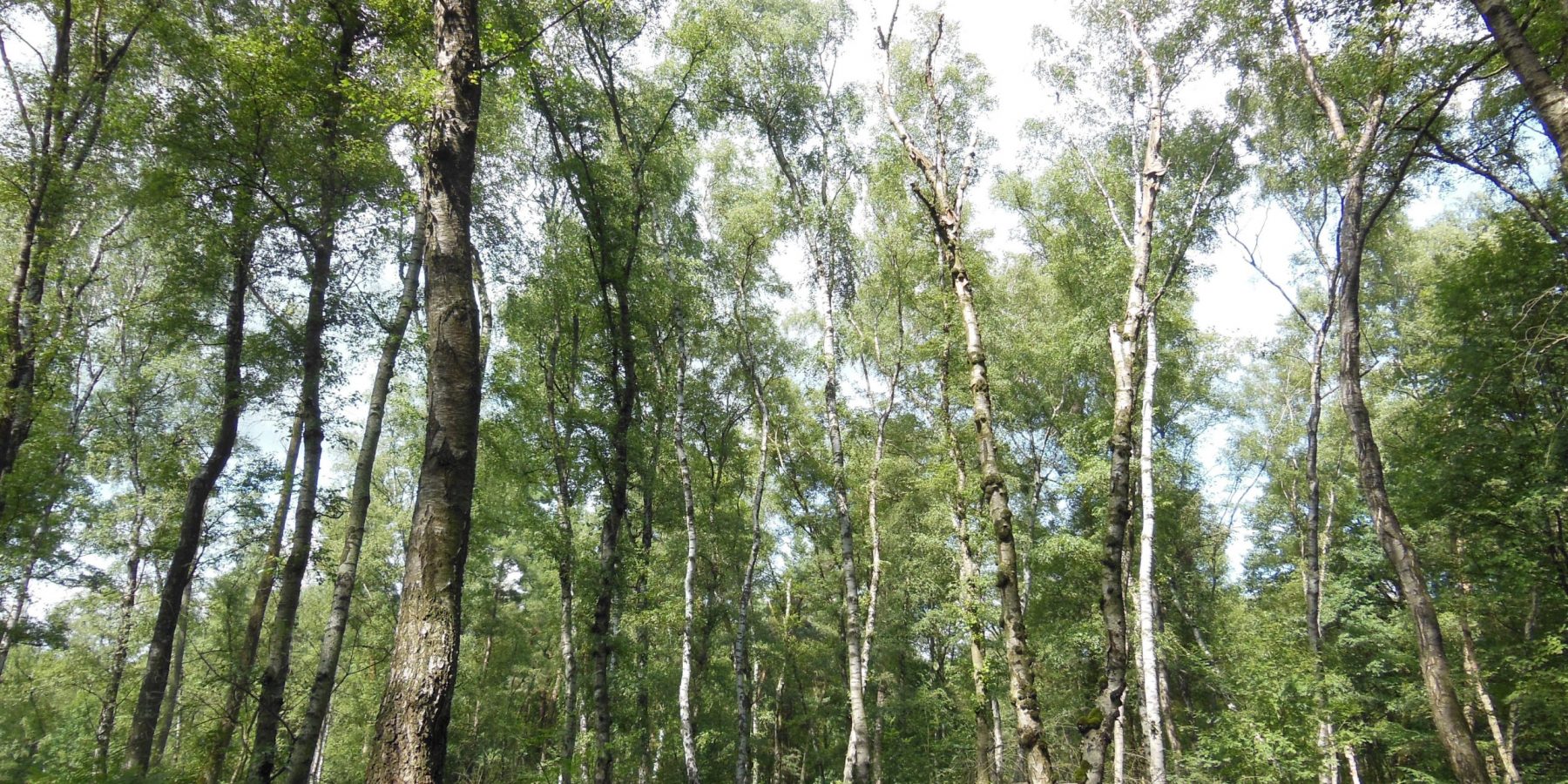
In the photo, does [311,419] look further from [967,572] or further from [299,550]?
[967,572]

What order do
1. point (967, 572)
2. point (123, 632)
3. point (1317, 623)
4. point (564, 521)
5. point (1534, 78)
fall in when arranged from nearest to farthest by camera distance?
point (1534, 78) < point (967, 572) < point (564, 521) < point (1317, 623) < point (123, 632)

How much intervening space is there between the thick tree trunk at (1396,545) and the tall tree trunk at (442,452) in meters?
12.6

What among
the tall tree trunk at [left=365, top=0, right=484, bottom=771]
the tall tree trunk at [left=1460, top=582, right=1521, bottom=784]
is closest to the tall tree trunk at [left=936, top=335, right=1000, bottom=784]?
the tall tree trunk at [left=365, top=0, right=484, bottom=771]

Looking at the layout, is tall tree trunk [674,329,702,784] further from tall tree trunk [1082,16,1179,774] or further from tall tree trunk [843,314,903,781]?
tall tree trunk [1082,16,1179,774]

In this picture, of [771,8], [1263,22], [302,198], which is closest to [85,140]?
[302,198]

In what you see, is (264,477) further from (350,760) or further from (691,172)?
(350,760)

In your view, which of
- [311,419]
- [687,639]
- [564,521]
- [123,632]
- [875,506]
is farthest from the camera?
[123,632]

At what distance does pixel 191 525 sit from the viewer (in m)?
10.1

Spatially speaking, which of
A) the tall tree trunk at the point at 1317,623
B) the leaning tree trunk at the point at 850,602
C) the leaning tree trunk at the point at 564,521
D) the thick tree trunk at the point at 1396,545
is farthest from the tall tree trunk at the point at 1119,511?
the leaning tree trunk at the point at 564,521

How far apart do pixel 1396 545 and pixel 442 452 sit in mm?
13007

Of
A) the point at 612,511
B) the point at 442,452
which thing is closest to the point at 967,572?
the point at 612,511

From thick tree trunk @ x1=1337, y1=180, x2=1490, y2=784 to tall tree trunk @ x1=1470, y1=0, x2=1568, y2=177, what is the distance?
5.32 metres

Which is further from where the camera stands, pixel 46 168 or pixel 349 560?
pixel 46 168

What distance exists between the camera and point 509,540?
23.2 m
